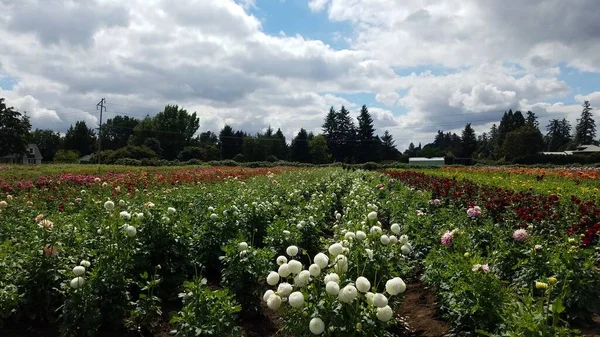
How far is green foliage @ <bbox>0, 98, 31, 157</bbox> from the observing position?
54.4 metres

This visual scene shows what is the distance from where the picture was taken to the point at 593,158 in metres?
47.1

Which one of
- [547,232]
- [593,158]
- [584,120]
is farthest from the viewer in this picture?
[584,120]

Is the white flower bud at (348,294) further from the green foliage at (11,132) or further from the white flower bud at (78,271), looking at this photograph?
the green foliage at (11,132)

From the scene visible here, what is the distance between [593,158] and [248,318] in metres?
53.7

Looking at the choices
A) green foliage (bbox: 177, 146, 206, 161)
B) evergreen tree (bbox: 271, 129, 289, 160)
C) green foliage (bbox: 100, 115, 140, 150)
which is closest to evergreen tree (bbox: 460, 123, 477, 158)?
evergreen tree (bbox: 271, 129, 289, 160)

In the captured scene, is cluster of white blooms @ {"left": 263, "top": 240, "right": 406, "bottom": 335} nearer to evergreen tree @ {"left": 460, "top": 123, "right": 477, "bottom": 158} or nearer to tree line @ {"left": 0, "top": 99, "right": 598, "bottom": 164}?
tree line @ {"left": 0, "top": 99, "right": 598, "bottom": 164}

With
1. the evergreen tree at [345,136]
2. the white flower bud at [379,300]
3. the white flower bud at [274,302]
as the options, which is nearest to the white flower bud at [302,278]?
the white flower bud at [274,302]

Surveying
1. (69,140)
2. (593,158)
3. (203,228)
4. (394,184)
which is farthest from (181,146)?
(203,228)

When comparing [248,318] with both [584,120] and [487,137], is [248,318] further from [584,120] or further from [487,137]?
[487,137]

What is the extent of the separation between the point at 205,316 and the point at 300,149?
67349 millimetres

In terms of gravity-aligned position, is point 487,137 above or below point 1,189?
above

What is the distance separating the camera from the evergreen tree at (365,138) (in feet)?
240

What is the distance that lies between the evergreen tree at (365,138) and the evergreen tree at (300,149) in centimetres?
948

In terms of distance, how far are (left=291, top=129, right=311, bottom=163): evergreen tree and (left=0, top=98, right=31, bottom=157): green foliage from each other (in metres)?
37.8
